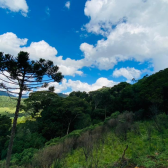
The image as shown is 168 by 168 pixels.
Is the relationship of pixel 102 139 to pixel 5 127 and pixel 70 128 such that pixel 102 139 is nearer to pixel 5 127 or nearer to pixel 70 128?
pixel 70 128

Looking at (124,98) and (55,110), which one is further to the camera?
(124,98)

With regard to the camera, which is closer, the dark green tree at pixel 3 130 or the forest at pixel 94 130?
the forest at pixel 94 130

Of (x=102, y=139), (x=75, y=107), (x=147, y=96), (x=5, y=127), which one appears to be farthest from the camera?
(x=75, y=107)

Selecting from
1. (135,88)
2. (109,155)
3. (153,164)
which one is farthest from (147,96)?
(153,164)

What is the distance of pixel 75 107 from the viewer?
20219mm

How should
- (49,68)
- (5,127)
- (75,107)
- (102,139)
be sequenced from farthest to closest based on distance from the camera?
(75,107) → (5,127) → (102,139) → (49,68)

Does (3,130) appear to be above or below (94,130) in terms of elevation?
below

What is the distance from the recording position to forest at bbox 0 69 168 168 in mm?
6469

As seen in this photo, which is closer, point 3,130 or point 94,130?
point 94,130

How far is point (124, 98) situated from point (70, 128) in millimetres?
10991

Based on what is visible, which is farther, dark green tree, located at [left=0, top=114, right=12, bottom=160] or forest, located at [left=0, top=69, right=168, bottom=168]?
dark green tree, located at [left=0, top=114, right=12, bottom=160]

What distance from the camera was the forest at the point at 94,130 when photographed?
6.47m

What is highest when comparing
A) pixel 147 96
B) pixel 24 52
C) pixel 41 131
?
pixel 24 52

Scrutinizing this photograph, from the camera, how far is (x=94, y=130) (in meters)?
11.3
